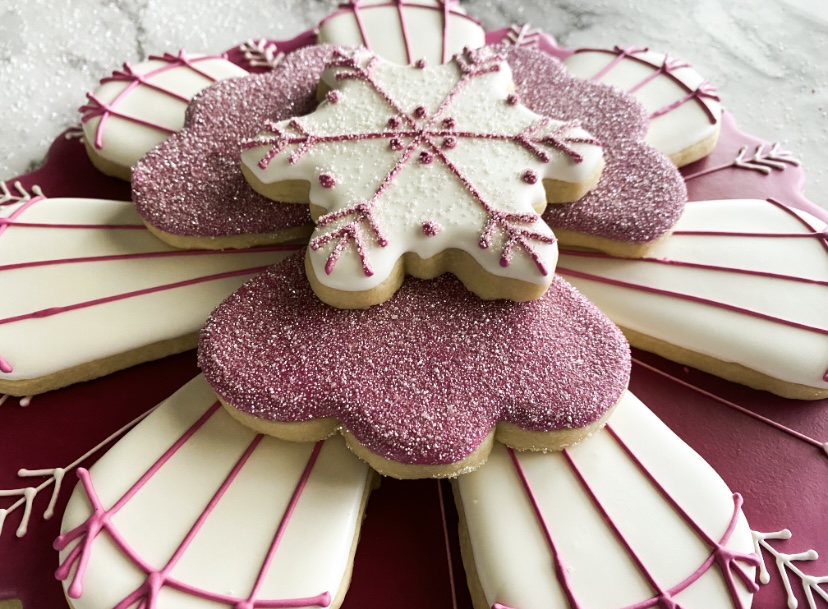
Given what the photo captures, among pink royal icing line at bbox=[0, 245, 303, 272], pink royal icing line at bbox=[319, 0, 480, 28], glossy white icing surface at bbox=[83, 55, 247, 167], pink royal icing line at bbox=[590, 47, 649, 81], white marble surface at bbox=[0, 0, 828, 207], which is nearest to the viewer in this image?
pink royal icing line at bbox=[0, 245, 303, 272]

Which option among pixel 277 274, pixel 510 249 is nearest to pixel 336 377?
pixel 277 274

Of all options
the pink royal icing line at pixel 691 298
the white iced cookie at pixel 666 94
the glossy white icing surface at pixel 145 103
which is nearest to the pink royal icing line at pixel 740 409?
the pink royal icing line at pixel 691 298

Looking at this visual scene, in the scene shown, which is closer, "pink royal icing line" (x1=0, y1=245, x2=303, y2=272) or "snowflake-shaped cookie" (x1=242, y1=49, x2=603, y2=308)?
"snowflake-shaped cookie" (x1=242, y1=49, x2=603, y2=308)

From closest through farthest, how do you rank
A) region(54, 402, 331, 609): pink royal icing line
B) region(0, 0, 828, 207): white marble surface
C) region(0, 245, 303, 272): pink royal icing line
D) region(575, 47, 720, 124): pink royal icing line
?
region(54, 402, 331, 609): pink royal icing line < region(0, 245, 303, 272): pink royal icing line < region(575, 47, 720, 124): pink royal icing line < region(0, 0, 828, 207): white marble surface

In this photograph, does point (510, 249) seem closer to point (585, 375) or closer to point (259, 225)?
point (585, 375)

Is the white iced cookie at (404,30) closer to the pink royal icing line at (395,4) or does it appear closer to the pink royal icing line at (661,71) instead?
the pink royal icing line at (395,4)

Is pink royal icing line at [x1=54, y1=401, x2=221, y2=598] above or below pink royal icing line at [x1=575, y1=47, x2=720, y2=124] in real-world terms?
below

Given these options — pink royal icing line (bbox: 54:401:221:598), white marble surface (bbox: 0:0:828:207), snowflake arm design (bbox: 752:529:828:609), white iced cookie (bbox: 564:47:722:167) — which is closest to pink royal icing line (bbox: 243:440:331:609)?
pink royal icing line (bbox: 54:401:221:598)

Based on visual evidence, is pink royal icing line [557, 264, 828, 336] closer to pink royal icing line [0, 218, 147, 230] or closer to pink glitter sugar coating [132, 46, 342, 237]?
pink glitter sugar coating [132, 46, 342, 237]

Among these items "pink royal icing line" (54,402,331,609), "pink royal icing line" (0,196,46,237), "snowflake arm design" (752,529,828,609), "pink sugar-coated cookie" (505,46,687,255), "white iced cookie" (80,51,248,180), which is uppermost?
"pink sugar-coated cookie" (505,46,687,255)
